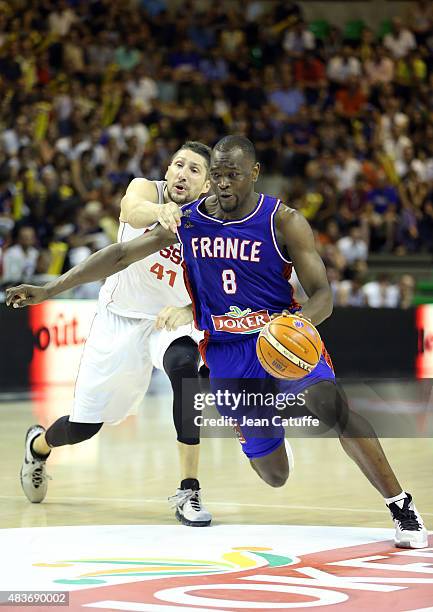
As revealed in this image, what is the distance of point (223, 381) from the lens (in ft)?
21.0

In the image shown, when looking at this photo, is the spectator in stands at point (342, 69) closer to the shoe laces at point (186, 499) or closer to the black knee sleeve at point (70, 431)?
the black knee sleeve at point (70, 431)

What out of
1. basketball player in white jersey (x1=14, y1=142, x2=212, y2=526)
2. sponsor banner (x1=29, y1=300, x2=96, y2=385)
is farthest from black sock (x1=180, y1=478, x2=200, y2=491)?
sponsor banner (x1=29, y1=300, x2=96, y2=385)

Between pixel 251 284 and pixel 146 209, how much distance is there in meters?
0.94

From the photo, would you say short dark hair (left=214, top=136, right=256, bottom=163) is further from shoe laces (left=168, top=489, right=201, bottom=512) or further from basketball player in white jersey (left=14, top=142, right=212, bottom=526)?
shoe laces (left=168, top=489, right=201, bottom=512)

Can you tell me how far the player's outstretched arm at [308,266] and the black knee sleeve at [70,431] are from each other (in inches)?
79.8

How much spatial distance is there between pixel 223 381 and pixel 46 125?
11937 millimetres

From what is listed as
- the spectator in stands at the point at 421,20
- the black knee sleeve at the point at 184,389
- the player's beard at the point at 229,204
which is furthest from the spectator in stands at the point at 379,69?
the player's beard at the point at 229,204

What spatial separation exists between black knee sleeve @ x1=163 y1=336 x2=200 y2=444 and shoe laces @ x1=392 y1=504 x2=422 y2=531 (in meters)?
1.45

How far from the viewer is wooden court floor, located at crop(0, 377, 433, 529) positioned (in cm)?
715

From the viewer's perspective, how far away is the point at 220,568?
5.55 m

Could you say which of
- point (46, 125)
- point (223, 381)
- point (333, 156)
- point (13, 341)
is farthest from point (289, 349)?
point (333, 156)

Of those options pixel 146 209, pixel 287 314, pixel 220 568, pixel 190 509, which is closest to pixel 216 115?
pixel 146 209

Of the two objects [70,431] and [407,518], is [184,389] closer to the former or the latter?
[70,431]

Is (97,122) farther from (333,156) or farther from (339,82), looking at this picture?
(339,82)
